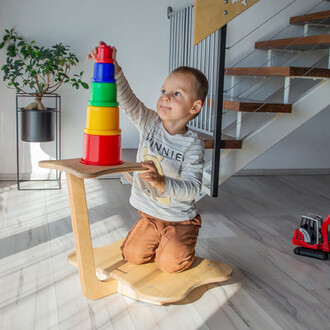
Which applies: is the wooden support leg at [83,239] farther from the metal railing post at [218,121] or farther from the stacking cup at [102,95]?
the metal railing post at [218,121]

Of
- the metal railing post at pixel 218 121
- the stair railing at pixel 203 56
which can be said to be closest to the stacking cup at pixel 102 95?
the metal railing post at pixel 218 121

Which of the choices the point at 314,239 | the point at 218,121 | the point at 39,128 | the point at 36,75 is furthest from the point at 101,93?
the point at 36,75

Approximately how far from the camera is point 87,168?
140cm

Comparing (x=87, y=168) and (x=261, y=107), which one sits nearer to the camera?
(x=87, y=168)

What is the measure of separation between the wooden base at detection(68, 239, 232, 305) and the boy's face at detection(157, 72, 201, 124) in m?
0.60

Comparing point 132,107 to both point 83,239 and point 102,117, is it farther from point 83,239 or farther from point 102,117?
point 83,239

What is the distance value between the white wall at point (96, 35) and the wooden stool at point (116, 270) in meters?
1.92

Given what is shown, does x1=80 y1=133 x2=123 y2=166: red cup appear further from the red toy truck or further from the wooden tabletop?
the red toy truck

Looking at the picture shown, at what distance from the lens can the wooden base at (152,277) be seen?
1.66 m

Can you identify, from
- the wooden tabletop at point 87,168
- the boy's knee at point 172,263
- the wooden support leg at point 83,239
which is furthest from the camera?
the boy's knee at point 172,263

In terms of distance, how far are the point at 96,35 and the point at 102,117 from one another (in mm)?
2330

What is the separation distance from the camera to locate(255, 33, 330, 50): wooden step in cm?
291

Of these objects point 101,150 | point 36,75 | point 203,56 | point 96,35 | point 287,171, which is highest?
point 96,35

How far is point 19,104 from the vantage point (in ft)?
11.6
